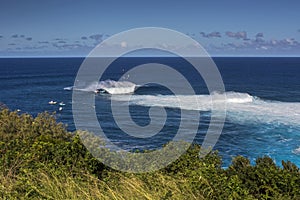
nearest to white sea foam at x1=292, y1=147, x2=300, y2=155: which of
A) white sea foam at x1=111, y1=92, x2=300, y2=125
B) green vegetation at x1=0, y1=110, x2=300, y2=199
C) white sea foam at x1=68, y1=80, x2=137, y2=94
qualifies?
white sea foam at x1=111, y1=92, x2=300, y2=125

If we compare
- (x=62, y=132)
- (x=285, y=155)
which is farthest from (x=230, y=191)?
(x=285, y=155)

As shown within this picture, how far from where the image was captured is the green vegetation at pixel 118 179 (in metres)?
4.87

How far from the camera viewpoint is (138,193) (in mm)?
4754

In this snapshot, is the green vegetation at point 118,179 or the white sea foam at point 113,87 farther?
the white sea foam at point 113,87

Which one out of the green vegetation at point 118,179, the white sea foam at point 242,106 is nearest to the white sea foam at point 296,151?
the white sea foam at point 242,106

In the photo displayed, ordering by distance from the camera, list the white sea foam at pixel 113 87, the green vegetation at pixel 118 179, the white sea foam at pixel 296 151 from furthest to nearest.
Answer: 1. the white sea foam at pixel 113 87
2. the white sea foam at pixel 296 151
3. the green vegetation at pixel 118 179

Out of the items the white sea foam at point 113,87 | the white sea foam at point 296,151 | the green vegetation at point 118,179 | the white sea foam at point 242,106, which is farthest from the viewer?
the white sea foam at point 113,87

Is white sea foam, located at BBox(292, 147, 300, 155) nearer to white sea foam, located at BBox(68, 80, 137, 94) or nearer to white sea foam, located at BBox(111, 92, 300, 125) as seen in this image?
white sea foam, located at BBox(111, 92, 300, 125)

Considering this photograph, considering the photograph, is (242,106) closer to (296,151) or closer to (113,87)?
(296,151)

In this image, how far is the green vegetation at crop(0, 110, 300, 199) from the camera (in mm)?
4867

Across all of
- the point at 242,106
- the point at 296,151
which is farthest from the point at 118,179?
the point at 242,106

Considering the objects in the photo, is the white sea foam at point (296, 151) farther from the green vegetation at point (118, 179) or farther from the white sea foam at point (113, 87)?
the white sea foam at point (113, 87)

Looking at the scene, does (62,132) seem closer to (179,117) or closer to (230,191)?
(230,191)

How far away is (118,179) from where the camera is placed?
6875mm
